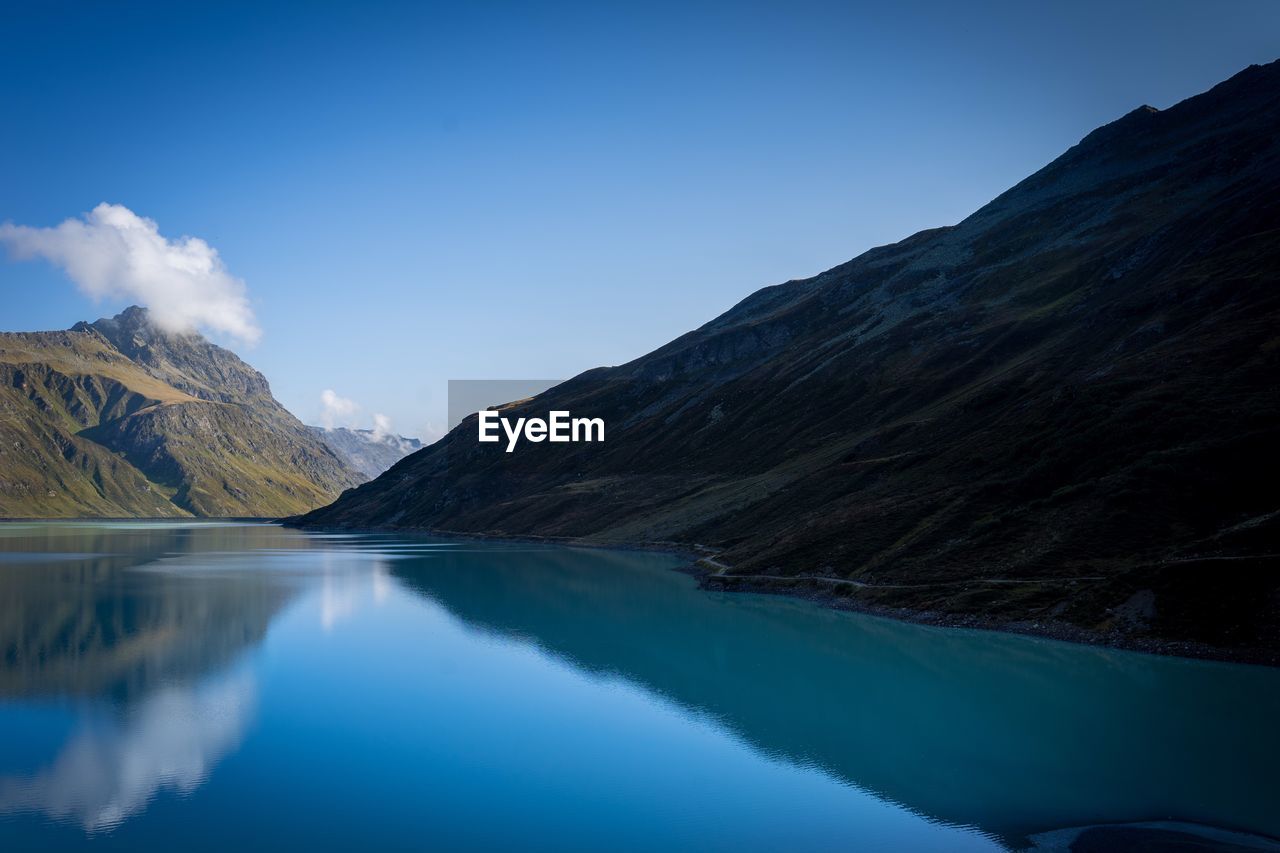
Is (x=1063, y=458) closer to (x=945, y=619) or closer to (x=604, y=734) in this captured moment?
(x=945, y=619)

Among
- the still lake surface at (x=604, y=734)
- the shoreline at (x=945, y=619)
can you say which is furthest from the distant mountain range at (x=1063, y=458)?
the still lake surface at (x=604, y=734)

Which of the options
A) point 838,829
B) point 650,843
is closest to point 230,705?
point 650,843

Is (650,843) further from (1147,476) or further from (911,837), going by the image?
(1147,476)

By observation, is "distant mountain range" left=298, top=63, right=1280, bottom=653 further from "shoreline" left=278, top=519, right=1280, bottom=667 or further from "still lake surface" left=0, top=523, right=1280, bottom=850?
"still lake surface" left=0, top=523, right=1280, bottom=850

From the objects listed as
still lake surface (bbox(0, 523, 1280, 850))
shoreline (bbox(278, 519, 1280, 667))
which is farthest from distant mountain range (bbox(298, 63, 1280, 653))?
still lake surface (bbox(0, 523, 1280, 850))

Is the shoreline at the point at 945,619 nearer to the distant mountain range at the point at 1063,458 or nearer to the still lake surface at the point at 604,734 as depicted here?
the distant mountain range at the point at 1063,458

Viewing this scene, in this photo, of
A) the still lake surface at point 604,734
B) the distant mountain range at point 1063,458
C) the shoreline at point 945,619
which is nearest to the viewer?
the still lake surface at point 604,734

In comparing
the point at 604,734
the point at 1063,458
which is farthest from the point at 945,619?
the point at 604,734

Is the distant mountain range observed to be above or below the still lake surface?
above

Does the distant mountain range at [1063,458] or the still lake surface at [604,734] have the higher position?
the distant mountain range at [1063,458]
